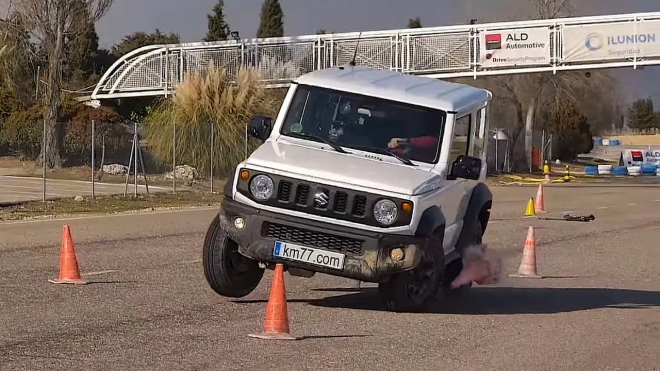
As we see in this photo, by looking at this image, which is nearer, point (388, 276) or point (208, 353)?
point (208, 353)

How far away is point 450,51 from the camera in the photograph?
139 feet

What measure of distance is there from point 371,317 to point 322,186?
4.60 feet

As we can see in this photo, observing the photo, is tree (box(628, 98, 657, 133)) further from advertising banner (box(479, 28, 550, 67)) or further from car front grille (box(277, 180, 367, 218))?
car front grille (box(277, 180, 367, 218))

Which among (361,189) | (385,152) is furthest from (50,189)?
(361,189)

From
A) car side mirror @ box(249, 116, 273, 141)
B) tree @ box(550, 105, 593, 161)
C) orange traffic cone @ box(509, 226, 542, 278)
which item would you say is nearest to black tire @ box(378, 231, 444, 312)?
car side mirror @ box(249, 116, 273, 141)

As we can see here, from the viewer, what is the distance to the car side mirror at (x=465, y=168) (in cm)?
1030

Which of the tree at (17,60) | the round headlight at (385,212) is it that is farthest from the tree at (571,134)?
the round headlight at (385,212)

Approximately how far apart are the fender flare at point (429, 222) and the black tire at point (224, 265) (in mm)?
1737

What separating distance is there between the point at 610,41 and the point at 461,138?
105ft

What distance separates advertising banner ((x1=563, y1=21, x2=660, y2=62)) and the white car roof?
31.2 metres

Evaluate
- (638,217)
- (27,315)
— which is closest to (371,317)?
(27,315)

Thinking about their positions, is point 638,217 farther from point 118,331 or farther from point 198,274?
point 118,331

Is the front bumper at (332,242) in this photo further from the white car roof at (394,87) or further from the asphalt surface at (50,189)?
the asphalt surface at (50,189)

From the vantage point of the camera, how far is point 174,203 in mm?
27422
